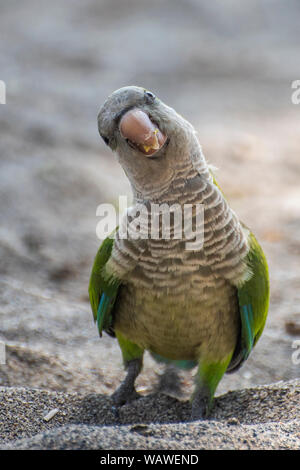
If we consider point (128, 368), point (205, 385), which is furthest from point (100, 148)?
point (205, 385)

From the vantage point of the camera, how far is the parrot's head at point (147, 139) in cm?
199

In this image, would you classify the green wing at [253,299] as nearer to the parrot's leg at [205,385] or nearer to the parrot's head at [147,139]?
the parrot's leg at [205,385]

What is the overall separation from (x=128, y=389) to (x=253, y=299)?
73 cm

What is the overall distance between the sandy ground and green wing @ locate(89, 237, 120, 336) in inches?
15.8


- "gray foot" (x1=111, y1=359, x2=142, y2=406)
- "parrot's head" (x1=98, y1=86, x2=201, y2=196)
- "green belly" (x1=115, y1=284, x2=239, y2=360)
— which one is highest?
"parrot's head" (x1=98, y1=86, x2=201, y2=196)

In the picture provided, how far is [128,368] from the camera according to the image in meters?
2.59

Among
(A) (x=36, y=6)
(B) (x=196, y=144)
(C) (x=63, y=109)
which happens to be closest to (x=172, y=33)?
(A) (x=36, y=6)

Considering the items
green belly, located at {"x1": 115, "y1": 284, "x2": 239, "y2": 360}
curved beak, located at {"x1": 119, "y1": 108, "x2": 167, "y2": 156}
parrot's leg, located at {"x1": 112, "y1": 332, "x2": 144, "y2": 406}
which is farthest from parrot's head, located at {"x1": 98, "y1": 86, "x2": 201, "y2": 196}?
parrot's leg, located at {"x1": 112, "y1": 332, "x2": 144, "y2": 406}

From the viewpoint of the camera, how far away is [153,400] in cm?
245

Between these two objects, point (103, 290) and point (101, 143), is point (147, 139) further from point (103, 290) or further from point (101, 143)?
point (101, 143)

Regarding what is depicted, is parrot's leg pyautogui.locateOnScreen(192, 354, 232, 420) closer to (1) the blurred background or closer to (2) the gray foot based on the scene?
(2) the gray foot

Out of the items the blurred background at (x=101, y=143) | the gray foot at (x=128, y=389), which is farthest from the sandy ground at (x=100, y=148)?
the gray foot at (x=128, y=389)

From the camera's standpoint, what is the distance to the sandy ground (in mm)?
3049
